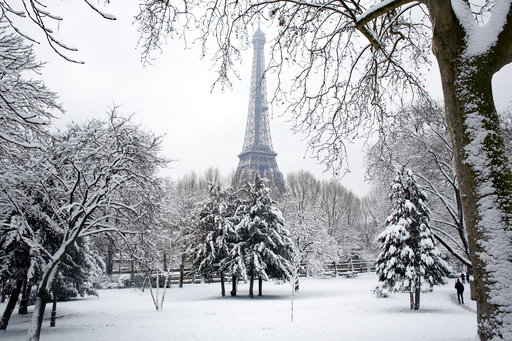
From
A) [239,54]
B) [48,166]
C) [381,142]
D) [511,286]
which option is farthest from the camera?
[48,166]

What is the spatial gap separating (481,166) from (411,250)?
1508 cm

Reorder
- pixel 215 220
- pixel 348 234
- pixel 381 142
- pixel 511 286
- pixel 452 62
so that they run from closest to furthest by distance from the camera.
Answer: pixel 511 286, pixel 452 62, pixel 381 142, pixel 215 220, pixel 348 234

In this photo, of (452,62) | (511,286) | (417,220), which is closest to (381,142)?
(452,62)

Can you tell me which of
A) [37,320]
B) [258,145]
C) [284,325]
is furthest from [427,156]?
[258,145]

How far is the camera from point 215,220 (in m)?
27.7

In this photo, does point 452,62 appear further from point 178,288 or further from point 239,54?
point 178,288

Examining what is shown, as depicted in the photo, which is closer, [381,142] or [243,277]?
[381,142]

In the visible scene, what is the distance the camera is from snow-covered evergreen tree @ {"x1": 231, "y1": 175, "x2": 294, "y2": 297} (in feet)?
84.4

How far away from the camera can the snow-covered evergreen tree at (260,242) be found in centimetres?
2573

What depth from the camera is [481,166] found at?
3766mm

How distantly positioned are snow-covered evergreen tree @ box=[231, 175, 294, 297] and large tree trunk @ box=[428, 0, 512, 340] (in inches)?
874

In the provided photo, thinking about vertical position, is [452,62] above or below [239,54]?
below

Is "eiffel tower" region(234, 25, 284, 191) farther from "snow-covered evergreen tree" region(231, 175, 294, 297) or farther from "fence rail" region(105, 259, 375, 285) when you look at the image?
"snow-covered evergreen tree" region(231, 175, 294, 297)

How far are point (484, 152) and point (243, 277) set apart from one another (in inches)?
902
